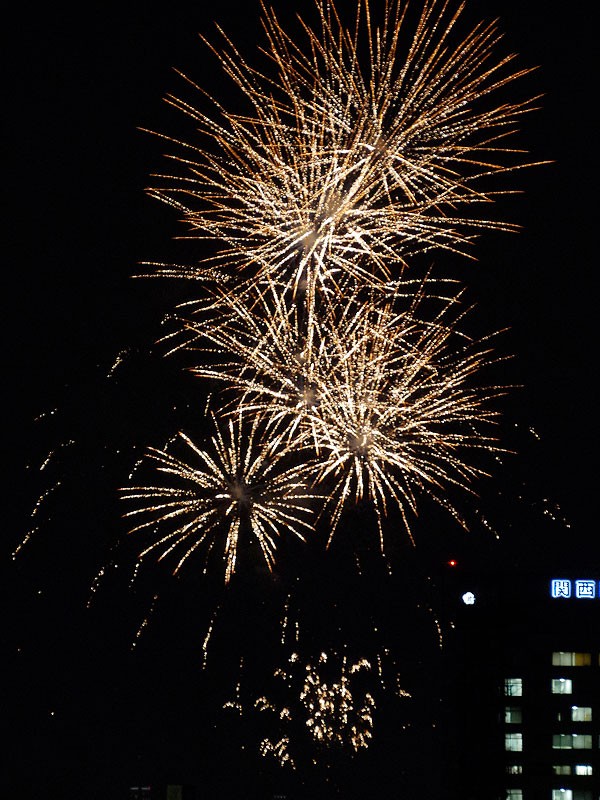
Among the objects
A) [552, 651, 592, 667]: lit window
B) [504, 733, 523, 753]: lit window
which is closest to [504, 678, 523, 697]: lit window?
[504, 733, 523, 753]: lit window

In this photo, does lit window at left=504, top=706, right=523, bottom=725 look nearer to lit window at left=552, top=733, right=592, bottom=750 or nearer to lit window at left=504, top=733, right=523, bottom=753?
lit window at left=504, top=733, right=523, bottom=753

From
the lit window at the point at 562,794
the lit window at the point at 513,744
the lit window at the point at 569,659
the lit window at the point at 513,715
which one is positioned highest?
the lit window at the point at 569,659

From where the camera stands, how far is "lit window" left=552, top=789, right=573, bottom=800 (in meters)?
48.7

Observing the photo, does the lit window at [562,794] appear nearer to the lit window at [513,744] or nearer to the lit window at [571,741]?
the lit window at [571,741]

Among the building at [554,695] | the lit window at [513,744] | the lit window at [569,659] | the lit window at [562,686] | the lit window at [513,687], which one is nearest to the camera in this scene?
the building at [554,695]

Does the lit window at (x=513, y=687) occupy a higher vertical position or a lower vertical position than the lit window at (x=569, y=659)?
lower

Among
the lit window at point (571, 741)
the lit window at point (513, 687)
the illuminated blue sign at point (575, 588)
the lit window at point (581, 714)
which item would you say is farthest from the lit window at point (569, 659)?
the lit window at point (571, 741)

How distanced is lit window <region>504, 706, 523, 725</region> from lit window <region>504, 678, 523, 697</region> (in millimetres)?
656

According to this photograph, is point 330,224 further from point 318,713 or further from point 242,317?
point 318,713

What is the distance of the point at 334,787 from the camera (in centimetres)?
4891

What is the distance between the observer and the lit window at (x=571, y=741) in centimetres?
4903

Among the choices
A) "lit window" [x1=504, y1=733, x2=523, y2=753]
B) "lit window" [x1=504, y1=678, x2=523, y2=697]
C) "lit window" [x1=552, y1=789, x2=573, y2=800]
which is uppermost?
"lit window" [x1=504, y1=678, x2=523, y2=697]

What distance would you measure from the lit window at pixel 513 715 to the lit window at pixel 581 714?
1.87 meters

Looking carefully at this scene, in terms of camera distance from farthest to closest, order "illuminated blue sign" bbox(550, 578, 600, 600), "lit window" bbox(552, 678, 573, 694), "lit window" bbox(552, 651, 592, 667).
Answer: "lit window" bbox(552, 651, 592, 667) → "lit window" bbox(552, 678, 573, 694) → "illuminated blue sign" bbox(550, 578, 600, 600)
